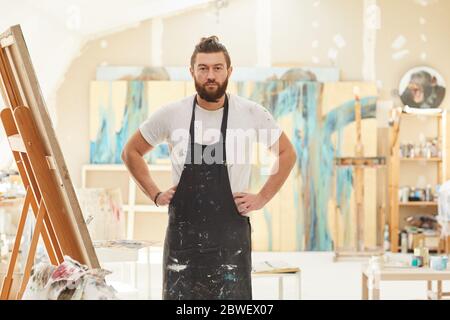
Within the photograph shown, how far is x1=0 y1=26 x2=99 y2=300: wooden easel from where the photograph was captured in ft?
6.54

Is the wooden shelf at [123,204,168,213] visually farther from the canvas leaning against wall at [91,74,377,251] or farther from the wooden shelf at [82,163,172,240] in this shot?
the canvas leaning against wall at [91,74,377,251]

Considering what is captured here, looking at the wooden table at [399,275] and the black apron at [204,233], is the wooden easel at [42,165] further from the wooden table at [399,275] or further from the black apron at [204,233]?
the wooden table at [399,275]

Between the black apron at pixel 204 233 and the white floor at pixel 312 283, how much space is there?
1249mm

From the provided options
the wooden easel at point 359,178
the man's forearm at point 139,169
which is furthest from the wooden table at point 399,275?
the wooden easel at point 359,178

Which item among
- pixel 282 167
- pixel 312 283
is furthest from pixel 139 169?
pixel 312 283

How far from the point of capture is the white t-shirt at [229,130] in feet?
7.44

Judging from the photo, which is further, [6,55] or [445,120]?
[445,120]

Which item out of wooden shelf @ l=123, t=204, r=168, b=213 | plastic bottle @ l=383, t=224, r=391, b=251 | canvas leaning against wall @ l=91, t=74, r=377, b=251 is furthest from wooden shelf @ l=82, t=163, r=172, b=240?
plastic bottle @ l=383, t=224, r=391, b=251

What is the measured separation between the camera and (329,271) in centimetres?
508

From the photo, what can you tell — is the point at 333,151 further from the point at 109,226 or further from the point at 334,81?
the point at 109,226

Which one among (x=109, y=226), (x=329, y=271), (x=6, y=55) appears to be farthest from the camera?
(x=329, y=271)

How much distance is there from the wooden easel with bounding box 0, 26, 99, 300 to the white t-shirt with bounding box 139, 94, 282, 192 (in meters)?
0.43
